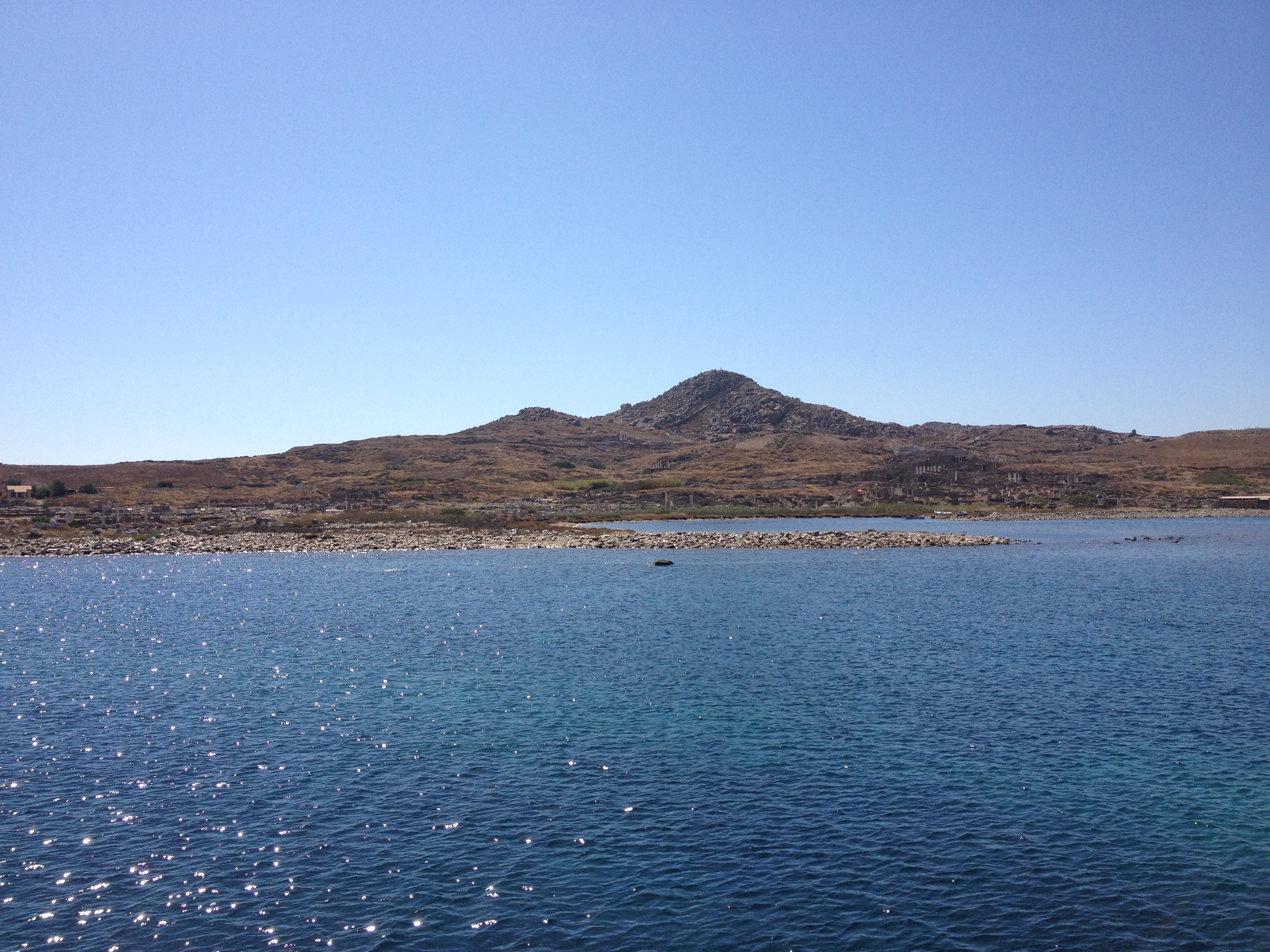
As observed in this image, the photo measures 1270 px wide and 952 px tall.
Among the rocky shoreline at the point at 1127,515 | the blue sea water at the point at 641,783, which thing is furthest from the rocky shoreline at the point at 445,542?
the blue sea water at the point at 641,783

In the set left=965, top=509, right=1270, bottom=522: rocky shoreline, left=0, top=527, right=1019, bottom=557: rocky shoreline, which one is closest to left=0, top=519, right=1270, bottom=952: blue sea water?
left=0, top=527, right=1019, bottom=557: rocky shoreline

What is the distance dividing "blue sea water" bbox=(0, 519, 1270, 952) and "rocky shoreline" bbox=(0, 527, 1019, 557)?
56041 mm

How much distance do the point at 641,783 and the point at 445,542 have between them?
92674 millimetres

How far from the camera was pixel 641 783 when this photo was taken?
23.9 meters

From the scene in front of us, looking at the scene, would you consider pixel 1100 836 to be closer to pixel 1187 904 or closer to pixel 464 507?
pixel 1187 904

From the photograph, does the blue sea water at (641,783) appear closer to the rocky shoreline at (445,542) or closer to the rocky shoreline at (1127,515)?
the rocky shoreline at (445,542)

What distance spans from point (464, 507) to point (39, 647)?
108302 mm

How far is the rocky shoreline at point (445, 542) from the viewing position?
4156 inches

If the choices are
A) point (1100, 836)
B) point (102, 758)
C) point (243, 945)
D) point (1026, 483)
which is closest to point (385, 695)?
point (102, 758)

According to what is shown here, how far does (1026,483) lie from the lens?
198 metres

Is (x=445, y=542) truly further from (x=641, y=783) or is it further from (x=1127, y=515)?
(x=1127, y=515)

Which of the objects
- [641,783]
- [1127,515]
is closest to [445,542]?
[641,783]

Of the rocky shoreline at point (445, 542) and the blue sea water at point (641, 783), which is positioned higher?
the rocky shoreline at point (445, 542)

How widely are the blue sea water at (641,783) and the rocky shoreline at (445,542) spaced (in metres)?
56.0
